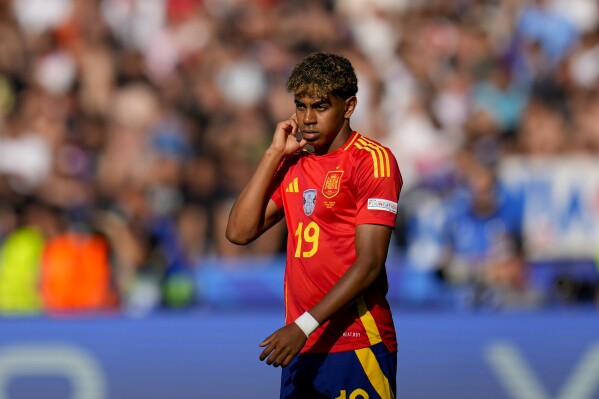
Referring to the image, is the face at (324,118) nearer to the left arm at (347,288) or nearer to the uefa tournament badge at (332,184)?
the uefa tournament badge at (332,184)

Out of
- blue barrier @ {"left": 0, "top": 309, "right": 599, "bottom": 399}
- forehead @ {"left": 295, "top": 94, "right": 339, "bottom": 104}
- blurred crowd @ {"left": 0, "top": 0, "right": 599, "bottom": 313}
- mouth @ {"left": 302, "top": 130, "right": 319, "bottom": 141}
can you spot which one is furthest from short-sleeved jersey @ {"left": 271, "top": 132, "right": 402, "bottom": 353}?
blurred crowd @ {"left": 0, "top": 0, "right": 599, "bottom": 313}

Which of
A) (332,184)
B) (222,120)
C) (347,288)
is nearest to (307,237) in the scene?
(332,184)

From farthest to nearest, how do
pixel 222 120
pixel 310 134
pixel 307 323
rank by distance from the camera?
pixel 222 120 → pixel 310 134 → pixel 307 323

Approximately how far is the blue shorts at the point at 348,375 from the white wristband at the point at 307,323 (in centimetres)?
37

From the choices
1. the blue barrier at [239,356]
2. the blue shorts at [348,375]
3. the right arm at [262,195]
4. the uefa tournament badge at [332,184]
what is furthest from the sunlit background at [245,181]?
the uefa tournament badge at [332,184]

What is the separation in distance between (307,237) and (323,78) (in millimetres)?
667

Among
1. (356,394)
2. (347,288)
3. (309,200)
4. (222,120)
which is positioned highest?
(222,120)

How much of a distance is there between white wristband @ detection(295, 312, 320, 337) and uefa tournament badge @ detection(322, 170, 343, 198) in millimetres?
541

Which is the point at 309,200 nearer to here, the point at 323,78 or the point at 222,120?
the point at 323,78

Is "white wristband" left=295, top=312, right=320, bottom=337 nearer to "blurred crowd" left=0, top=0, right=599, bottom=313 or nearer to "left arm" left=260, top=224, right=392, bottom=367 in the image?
"left arm" left=260, top=224, right=392, bottom=367

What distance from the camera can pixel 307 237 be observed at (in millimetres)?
4609

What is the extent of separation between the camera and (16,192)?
1090cm

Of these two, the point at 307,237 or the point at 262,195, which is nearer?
the point at 307,237

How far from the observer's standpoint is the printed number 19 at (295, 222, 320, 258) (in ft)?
15.0
